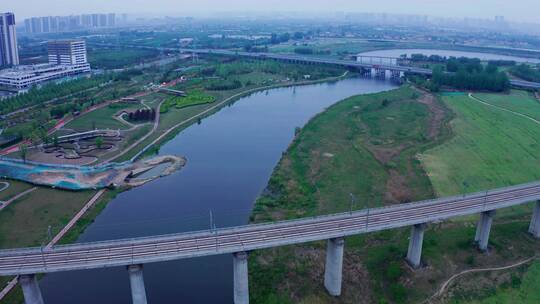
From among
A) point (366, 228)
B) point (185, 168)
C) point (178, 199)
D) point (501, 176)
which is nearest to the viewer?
point (366, 228)

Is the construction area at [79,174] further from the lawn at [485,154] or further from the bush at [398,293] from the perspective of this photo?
the lawn at [485,154]

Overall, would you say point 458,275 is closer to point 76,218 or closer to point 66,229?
point 66,229

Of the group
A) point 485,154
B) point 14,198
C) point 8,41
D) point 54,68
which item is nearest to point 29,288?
point 14,198

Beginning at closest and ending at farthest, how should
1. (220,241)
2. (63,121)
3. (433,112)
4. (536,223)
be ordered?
(220,241)
(536,223)
(63,121)
(433,112)

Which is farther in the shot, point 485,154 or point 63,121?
point 63,121

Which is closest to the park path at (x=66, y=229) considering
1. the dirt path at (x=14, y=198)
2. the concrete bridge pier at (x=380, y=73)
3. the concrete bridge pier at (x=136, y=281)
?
the dirt path at (x=14, y=198)

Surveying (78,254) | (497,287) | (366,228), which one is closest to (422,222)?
(366,228)

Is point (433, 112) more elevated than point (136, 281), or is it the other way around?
point (433, 112)

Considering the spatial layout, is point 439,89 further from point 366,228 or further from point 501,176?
point 366,228
